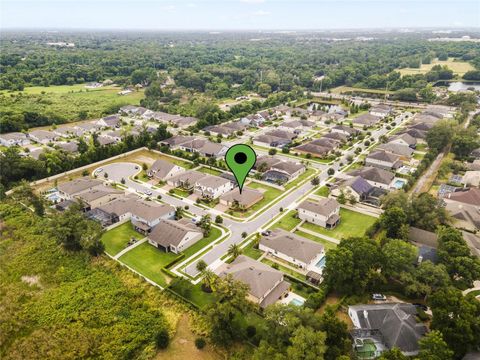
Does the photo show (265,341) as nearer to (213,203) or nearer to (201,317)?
(201,317)

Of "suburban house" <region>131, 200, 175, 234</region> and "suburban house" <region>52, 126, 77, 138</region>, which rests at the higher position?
"suburban house" <region>131, 200, 175, 234</region>

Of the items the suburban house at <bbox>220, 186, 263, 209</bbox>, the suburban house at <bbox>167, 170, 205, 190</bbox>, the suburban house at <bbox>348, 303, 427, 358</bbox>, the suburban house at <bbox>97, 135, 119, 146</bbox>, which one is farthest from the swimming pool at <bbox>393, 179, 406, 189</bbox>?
the suburban house at <bbox>97, 135, 119, 146</bbox>

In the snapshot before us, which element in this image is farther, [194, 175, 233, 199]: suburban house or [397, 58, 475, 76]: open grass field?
[397, 58, 475, 76]: open grass field

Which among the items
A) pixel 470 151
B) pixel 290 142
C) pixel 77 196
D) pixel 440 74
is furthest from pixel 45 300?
pixel 440 74

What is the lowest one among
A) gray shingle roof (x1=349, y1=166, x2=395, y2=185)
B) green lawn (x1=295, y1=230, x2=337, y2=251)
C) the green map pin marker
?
green lawn (x1=295, y1=230, x2=337, y2=251)

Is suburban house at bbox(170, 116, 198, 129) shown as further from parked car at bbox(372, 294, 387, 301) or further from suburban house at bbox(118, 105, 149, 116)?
parked car at bbox(372, 294, 387, 301)

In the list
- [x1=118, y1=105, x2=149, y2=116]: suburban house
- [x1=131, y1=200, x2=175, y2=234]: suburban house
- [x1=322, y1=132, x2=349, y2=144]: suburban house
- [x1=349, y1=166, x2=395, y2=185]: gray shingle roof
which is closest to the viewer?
[x1=131, y1=200, x2=175, y2=234]: suburban house

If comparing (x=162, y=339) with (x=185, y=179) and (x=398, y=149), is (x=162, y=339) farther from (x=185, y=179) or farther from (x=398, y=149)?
(x=398, y=149)
